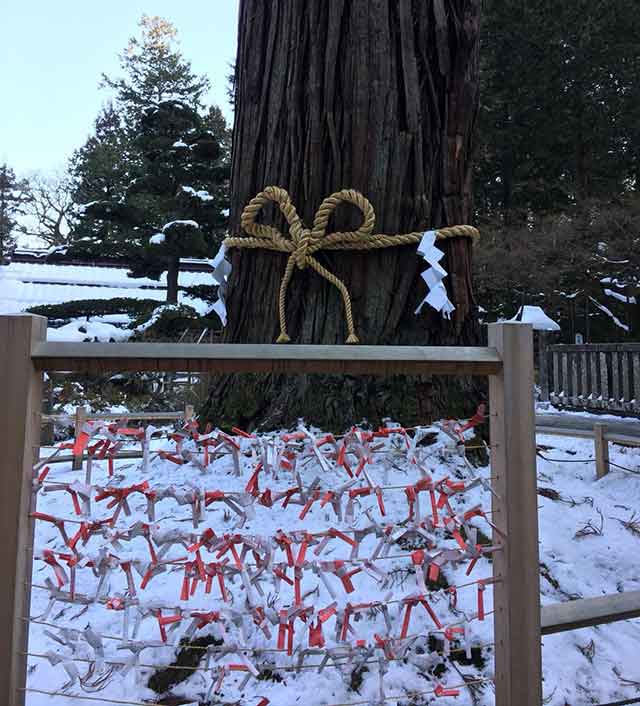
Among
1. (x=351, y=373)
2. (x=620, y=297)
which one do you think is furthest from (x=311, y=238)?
(x=620, y=297)

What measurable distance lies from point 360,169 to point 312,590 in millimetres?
1095

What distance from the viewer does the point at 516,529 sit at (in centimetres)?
79

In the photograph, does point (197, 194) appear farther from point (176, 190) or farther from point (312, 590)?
point (312, 590)

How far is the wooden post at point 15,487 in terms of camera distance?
704 mm

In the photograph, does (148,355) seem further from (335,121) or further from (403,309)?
(335,121)

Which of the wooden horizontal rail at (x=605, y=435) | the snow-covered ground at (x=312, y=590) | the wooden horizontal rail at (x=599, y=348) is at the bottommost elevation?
the snow-covered ground at (x=312, y=590)

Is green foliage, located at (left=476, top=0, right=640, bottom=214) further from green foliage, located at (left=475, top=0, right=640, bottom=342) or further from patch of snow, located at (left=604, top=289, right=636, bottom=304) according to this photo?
patch of snow, located at (left=604, top=289, right=636, bottom=304)

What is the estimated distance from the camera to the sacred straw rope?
134cm

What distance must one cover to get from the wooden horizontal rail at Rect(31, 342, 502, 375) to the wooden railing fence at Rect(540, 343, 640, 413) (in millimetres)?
5944

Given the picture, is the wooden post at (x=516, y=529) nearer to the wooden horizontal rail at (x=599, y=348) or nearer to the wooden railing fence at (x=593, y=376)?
the wooden railing fence at (x=593, y=376)

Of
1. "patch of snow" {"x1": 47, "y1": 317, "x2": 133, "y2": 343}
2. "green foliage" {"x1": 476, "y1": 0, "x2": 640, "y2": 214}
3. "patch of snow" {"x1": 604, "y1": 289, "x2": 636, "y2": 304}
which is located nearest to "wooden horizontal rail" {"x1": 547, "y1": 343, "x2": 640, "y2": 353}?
"patch of snow" {"x1": 604, "y1": 289, "x2": 636, "y2": 304}

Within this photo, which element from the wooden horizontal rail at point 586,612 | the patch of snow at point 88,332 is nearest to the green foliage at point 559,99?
the patch of snow at point 88,332

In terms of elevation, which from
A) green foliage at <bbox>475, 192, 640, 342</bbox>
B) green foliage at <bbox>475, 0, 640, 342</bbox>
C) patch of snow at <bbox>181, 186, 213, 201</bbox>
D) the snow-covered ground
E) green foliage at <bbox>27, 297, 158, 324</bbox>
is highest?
green foliage at <bbox>475, 0, 640, 342</bbox>

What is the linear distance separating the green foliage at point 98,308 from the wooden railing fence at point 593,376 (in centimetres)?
590
